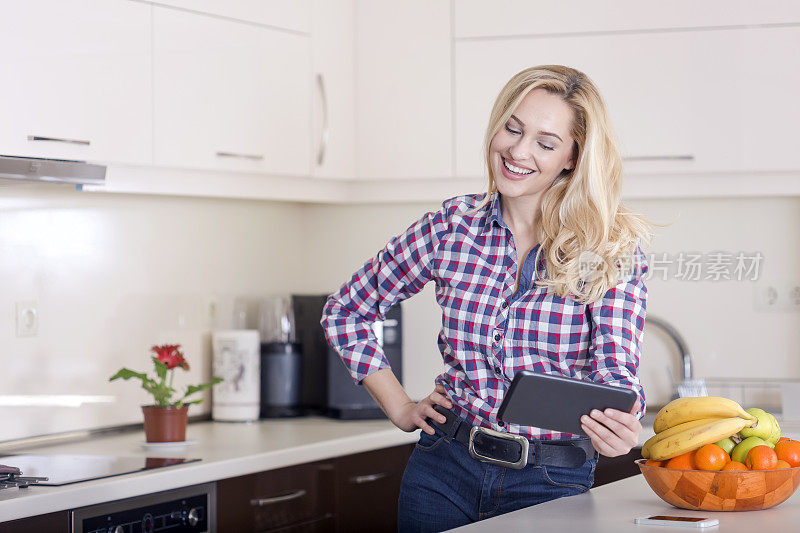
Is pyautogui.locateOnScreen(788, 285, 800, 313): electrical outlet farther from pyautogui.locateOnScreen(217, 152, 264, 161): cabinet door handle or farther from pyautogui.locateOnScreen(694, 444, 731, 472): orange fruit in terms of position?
pyautogui.locateOnScreen(694, 444, 731, 472): orange fruit

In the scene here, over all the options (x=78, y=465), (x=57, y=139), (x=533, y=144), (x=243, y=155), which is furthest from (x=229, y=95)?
(x=533, y=144)

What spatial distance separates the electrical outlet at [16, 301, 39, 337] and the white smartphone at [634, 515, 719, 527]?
1.68 meters

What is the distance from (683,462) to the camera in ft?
5.10

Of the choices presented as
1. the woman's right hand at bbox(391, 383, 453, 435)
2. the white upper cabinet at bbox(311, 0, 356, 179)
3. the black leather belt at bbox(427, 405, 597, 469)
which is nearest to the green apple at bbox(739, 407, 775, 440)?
the black leather belt at bbox(427, 405, 597, 469)

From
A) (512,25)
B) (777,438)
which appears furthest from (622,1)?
(777,438)

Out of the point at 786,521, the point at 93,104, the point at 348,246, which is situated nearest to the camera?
the point at 786,521

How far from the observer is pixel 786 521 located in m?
1.48

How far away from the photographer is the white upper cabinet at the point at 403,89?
3039 millimetres

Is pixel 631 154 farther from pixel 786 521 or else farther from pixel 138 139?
pixel 786 521

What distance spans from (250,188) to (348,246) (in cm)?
64

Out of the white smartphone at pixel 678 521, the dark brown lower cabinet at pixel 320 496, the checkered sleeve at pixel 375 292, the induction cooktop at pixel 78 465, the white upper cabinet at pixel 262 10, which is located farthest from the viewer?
the white upper cabinet at pixel 262 10

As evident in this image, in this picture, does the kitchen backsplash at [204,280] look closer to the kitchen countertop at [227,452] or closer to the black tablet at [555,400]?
the kitchen countertop at [227,452]

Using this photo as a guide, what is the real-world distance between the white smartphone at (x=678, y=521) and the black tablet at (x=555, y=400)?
17 cm

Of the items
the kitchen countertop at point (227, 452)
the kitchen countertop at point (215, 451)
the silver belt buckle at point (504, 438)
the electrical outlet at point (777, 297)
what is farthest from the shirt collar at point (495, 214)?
the electrical outlet at point (777, 297)
